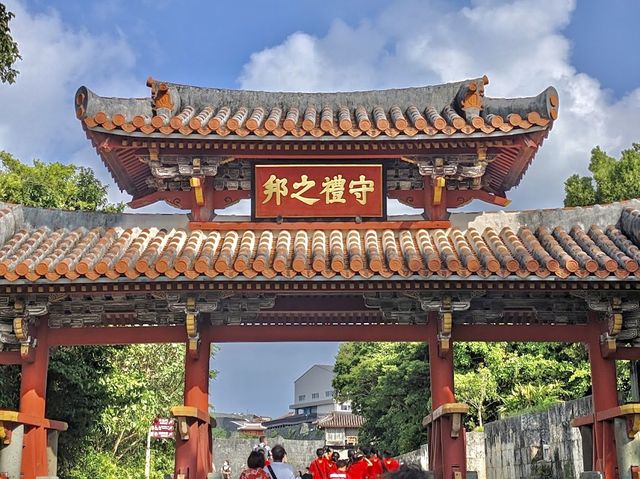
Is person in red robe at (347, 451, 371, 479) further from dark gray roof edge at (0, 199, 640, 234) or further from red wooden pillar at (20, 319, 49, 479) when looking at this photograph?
red wooden pillar at (20, 319, 49, 479)

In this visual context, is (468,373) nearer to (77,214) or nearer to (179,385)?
(179,385)

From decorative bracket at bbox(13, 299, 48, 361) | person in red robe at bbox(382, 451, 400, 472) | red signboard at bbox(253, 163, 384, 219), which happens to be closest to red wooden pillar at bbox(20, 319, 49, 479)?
decorative bracket at bbox(13, 299, 48, 361)

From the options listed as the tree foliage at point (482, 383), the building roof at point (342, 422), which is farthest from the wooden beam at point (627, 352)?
the building roof at point (342, 422)

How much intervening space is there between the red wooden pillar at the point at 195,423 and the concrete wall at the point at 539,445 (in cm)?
998

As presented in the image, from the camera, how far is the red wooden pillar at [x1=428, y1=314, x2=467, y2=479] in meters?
12.4

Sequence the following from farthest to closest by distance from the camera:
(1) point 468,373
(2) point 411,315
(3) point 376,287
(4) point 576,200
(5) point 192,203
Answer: (4) point 576,200
(1) point 468,373
(5) point 192,203
(2) point 411,315
(3) point 376,287

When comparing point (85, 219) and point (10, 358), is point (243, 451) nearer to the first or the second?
point (85, 219)

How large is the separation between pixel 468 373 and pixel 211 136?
21.0 m

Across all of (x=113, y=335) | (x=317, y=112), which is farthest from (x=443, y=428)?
(x=317, y=112)

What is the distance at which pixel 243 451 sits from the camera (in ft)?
195

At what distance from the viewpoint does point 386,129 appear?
13.7 m

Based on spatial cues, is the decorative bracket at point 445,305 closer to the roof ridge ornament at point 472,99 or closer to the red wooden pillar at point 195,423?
the roof ridge ornament at point 472,99

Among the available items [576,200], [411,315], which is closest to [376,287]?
[411,315]

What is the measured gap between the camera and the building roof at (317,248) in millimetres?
11859
